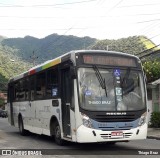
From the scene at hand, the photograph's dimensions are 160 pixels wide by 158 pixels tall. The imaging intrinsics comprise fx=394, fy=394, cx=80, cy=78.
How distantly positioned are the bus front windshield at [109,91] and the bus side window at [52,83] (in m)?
1.93

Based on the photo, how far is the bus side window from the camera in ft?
45.7

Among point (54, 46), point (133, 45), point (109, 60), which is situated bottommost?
point (109, 60)

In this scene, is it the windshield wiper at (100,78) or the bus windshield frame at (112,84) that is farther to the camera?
the windshield wiper at (100,78)

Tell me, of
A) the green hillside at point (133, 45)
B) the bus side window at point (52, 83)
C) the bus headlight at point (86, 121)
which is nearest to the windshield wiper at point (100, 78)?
the bus headlight at point (86, 121)

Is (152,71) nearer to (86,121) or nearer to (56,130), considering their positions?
(56,130)

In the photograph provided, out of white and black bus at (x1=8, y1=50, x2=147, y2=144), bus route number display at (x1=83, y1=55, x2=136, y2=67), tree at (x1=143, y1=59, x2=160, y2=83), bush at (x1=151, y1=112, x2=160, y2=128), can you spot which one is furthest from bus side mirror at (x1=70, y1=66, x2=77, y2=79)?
tree at (x1=143, y1=59, x2=160, y2=83)

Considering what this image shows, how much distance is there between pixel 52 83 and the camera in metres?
14.3

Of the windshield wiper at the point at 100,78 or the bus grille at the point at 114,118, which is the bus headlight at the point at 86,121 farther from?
the windshield wiper at the point at 100,78

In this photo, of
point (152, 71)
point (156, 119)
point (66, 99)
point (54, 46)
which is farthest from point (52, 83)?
point (54, 46)

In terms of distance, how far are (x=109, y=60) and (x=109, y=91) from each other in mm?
1138

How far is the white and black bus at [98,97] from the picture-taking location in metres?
11.9

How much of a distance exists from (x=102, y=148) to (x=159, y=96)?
15793 mm

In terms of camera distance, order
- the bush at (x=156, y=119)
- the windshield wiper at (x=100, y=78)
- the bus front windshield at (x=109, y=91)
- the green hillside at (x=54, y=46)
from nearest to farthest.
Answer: the bus front windshield at (x=109, y=91) < the windshield wiper at (x=100, y=78) < the bush at (x=156, y=119) < the green hillside at (x=54, y=46)

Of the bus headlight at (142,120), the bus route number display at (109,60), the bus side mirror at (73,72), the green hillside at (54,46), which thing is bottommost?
the bus headlight at (142,120)
